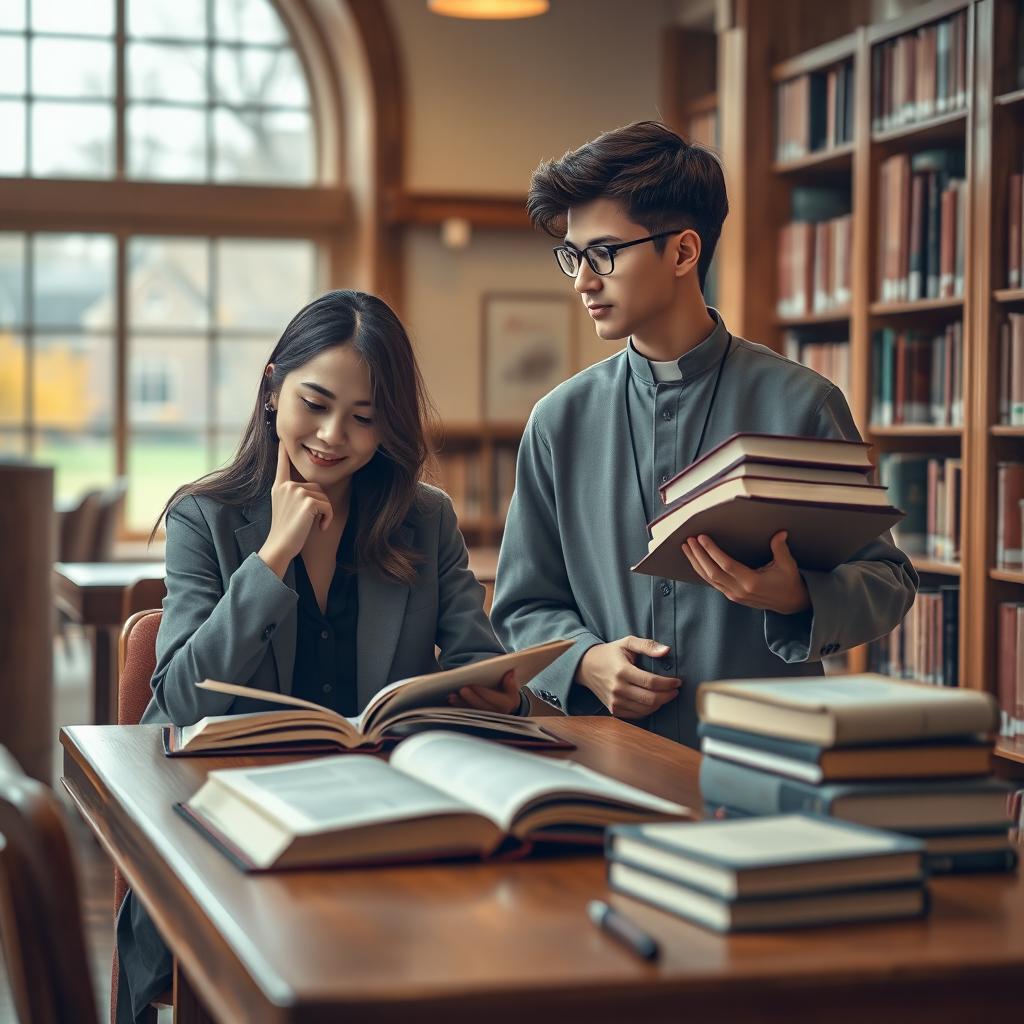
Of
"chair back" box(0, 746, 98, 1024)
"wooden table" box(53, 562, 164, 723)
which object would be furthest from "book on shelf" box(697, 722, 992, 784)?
"wooden table" box(53, 562, 164, 723)

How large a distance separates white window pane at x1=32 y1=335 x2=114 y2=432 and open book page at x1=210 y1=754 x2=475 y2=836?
6835mm

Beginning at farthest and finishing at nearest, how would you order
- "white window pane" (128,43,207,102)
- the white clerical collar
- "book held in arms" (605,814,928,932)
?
"white window pane" (128,43,207,102) → the white clerical collar → "book held in arms" (605,814,928,932)

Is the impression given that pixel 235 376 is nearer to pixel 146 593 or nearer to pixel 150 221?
pixel 150 221

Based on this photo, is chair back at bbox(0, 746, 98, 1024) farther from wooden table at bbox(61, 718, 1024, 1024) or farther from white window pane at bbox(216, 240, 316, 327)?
white window pane at bbox(216, 240, 316, 327)

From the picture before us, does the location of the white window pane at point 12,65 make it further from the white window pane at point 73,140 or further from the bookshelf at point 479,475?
the bookshelf at point 479,475

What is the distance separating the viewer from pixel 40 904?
98 centimetres

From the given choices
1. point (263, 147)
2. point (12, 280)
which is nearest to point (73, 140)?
point (12, 280)

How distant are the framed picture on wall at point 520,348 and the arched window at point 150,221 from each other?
0.97 meters

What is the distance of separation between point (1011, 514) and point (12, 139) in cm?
562

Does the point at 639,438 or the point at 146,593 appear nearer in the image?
the point at 639,438

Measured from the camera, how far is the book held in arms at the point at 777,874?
1049mm

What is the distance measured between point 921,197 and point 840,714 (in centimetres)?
367

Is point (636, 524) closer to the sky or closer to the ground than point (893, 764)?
closer to the sky

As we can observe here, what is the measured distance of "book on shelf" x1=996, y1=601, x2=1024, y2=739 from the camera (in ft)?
13.4
